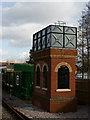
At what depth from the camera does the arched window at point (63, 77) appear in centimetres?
1414

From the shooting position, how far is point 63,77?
14.3 metres

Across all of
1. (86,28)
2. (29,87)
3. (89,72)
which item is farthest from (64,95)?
(86,28)

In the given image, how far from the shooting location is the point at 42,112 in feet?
44.7

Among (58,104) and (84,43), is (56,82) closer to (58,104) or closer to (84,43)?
(58,104)

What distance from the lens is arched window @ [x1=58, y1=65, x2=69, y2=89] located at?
46.4 ft

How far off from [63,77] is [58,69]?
759 millimetres

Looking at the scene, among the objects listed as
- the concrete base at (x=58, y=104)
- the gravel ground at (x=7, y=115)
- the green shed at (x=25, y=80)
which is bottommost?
the gravel ground at (x=7, y=115)

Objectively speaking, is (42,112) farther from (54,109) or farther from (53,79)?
(53,79)

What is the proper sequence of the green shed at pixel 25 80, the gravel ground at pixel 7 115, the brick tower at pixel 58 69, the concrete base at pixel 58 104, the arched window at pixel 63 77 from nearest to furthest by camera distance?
the gravel ground at pixel 7 115 < the concrete base at pixel 58 104 < the brick tower at pixel 58 69 < the arched window at pixel 63 77 < the green shed at pixel 25 80

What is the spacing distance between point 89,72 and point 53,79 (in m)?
10.7

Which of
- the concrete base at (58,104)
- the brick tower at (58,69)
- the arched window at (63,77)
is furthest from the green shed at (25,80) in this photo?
the arched window at (63,77)

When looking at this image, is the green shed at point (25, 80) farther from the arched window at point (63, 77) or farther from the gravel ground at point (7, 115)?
the arched window at point (63, 77)

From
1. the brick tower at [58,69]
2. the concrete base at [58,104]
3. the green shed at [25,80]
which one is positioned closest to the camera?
the concrete base at [58,104]

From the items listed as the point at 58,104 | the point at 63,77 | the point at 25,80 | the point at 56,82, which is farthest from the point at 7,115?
the point at 25,80
